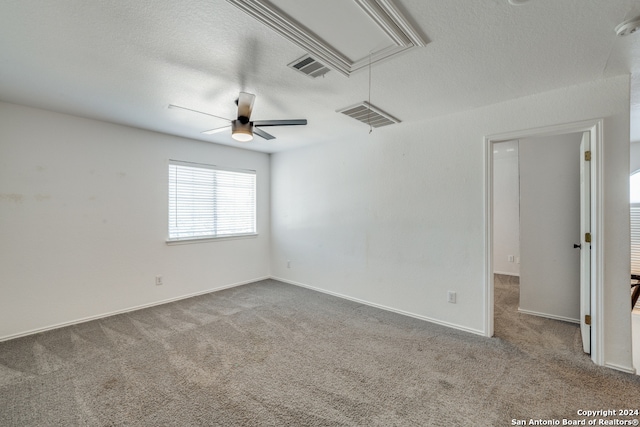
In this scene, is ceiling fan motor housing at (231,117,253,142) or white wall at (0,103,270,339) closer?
ceiling fan motor housing at (231,117,253,142)

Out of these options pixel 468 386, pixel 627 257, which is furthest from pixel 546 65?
pixel 468 386

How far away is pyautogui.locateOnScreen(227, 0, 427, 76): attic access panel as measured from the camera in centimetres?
150

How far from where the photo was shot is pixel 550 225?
11.1ft

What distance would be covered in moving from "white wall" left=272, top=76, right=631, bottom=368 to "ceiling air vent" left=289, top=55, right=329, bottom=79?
1.52m

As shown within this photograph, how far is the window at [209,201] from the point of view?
13.9 ft

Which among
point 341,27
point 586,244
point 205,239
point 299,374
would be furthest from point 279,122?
point 586,244

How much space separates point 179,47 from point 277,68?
70 cm

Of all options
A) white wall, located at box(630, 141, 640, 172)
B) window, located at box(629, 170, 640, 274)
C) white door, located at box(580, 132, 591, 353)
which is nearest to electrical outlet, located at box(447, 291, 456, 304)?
white door, located at box(580, 132, 591, 353)

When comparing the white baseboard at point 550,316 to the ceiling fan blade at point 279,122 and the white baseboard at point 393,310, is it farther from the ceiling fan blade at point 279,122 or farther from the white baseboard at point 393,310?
the ceiling fan blade at point 279,122

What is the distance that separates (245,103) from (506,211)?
5.75 meters

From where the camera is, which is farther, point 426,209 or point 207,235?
point 207,235

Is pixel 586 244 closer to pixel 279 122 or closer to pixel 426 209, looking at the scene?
pixel 426 209

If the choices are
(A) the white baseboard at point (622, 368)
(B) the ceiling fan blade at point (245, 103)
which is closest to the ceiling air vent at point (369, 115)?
(B) the ceiling fan blade at point (245, 103)

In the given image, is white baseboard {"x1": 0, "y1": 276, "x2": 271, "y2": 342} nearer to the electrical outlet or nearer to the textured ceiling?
the textured ceiling
